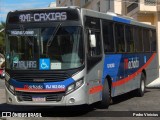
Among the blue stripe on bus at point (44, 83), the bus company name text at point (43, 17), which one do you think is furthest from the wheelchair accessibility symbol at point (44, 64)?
the bus company name text at point (43, 17)

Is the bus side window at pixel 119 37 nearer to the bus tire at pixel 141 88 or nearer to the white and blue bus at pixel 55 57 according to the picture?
the white and blue bus at pixel 55 57

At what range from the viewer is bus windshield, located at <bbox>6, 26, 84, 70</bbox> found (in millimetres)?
11742

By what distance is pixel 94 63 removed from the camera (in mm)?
12523

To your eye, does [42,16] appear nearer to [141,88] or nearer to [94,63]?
A: [94,63]

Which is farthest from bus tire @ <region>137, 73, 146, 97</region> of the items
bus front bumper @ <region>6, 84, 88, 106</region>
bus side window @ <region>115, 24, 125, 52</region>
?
bus front bumper @ <region>6, 84, 88, 106</region>

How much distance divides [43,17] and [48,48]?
91 centimetres

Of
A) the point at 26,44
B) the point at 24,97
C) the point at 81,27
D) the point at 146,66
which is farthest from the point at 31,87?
the point at 146,66

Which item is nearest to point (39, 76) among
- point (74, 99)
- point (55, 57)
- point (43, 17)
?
point (55, 57)

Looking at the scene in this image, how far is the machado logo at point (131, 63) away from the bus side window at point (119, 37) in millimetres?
617

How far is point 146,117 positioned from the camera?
39.3ft

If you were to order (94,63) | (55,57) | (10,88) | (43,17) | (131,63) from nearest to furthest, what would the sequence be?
(55,57) → (43,17) → (10,88) → (94,63) → (131,63)

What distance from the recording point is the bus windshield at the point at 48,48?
11.7 metres

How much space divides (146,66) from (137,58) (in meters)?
1.64

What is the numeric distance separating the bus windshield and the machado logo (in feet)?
13.7
